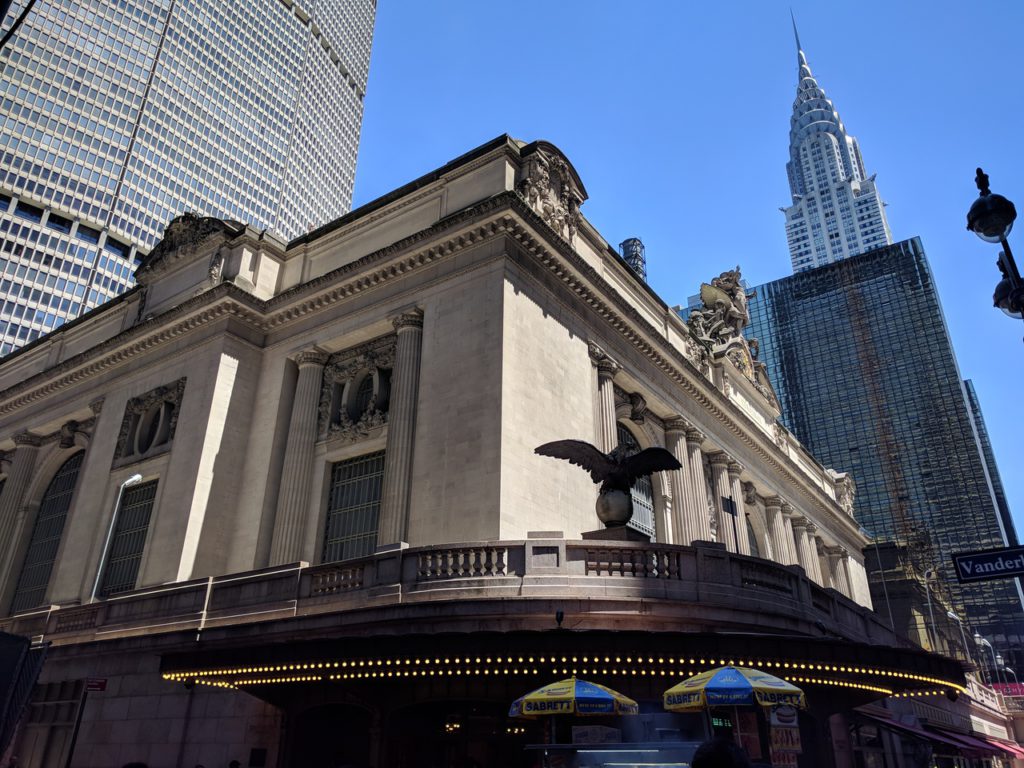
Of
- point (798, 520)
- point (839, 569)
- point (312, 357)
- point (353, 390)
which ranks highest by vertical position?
point (312, 357)

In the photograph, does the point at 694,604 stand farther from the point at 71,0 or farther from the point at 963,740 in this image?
the point at 71,0

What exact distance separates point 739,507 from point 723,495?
180cm

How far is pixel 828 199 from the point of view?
182 metres

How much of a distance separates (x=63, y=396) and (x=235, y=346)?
41.7 ft

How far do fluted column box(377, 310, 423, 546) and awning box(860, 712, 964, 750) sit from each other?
48.8 ft

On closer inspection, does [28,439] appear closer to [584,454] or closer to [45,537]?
[45,537]

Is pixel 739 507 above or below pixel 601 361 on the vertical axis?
below

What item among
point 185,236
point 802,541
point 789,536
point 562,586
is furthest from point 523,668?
point 802,541

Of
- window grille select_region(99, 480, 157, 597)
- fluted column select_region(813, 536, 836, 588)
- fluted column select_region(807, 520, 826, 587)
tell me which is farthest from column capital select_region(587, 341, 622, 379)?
fluted column select_region(813, 536, 836, 588)

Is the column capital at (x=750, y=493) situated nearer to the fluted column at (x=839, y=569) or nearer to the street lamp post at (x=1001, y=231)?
the fluted column at (x=839, y=569)

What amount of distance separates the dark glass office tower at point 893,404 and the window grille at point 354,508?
76277 millimetres

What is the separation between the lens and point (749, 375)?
4762cm

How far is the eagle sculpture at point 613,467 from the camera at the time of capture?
63.5 ft

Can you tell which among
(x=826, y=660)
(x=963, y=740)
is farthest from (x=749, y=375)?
(x=826, y=660)
